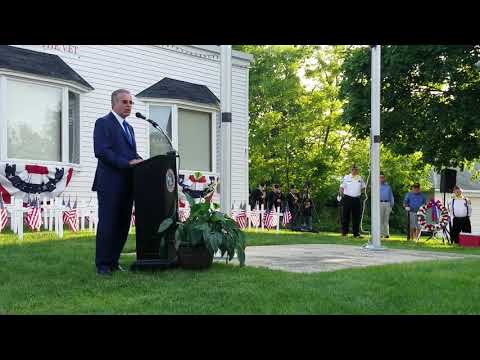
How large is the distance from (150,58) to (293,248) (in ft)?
29.7

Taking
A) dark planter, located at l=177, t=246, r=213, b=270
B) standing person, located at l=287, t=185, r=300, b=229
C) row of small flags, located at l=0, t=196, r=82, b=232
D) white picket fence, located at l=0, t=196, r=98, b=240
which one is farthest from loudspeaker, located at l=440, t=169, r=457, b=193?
dark planter, located at l=177, t=246, r=213, b=270

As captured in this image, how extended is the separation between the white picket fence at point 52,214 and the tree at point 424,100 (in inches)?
380

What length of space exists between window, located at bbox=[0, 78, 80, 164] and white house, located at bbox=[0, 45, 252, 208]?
22mm

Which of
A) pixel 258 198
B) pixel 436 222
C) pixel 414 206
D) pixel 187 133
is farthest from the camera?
pixel 258 198

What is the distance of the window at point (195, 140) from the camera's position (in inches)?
675

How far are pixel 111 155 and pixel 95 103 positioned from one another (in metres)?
9.77

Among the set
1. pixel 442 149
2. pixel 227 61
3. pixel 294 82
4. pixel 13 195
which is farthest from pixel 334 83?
pixel 227 61

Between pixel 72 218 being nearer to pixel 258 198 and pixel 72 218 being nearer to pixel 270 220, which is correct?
pixel 270 220

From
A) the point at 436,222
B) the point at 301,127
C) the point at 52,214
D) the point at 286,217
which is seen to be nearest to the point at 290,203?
the point at 286,217

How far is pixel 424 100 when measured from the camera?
1878 centimetres

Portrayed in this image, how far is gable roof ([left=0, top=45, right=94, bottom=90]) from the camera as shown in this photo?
13.0 meters

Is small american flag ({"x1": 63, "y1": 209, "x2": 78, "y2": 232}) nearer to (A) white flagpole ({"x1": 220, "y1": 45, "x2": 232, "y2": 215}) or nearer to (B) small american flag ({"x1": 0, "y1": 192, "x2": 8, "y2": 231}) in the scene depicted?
(B) small american flag ({"x1": 0, "y1": 192, "x2": 8, "y2": 231})

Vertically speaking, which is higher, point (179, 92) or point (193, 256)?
point (179, 92)
